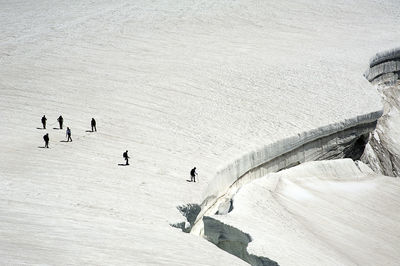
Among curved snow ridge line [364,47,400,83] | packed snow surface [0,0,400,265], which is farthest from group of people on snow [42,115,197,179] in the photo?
curved snow ridge line [364,47,400,83]

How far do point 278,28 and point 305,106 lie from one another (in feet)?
39.1

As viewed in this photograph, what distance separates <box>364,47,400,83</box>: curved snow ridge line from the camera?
92.6ft

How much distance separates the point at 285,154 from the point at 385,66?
40.8 ft

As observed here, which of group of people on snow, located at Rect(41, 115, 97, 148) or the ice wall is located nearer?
group of people on snow, located at Rect(41, 115, 97, 148)

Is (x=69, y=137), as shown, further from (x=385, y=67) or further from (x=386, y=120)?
(x=385, y=67)

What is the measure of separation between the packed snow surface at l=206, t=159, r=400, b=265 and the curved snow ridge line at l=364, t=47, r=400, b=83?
8987 mm

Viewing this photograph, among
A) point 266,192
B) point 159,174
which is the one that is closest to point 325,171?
point 266,192

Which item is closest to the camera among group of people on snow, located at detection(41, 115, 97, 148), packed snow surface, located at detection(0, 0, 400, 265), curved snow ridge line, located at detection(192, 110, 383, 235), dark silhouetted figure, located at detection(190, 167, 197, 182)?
packed snow surface, located at detection(0, 0, 400, 265)

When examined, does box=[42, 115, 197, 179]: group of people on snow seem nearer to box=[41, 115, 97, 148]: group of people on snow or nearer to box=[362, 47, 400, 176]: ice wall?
box=[41, 115, 97, 148]: group of people on snow

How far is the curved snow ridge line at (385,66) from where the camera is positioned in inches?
1111

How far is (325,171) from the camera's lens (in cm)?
1880

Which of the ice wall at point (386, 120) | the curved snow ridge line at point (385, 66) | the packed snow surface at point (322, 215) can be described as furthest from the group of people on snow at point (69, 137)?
the curved snow ridge line at point (385, 66)

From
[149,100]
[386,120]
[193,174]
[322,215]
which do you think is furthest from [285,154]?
[386,120]

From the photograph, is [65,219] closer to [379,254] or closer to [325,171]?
[379,254]
